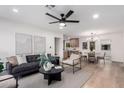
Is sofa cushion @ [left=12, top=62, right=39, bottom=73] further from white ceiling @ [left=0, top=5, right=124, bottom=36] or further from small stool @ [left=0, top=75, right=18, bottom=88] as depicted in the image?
white ceiling @ [left=0, top=5, right=124, bottom=36]

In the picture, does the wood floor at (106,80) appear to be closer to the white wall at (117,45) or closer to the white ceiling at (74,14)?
the white ceiling at (74,14)

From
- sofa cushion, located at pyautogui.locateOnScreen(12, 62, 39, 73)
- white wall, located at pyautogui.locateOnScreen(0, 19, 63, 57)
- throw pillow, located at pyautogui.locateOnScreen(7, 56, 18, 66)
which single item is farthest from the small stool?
white wall, located at pyautogui.locateOnScreen(0, 19, 63, 57)

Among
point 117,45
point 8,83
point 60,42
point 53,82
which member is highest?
point 60,42

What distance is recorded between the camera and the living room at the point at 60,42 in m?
2.93

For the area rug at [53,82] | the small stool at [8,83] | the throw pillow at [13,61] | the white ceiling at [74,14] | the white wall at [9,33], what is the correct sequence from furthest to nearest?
the white wall at [9,33] < the throw pillow at [13,61] < the area rug at [53,82] < the white ceiling at [74,14] < the small stool at [8,83]

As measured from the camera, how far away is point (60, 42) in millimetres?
7824

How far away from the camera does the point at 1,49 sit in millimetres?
3867

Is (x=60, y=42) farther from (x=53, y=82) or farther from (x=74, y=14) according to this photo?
(x=53, y=82)

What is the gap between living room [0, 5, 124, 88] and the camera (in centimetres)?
293

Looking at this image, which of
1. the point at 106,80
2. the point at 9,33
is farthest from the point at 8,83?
the point at 106,80

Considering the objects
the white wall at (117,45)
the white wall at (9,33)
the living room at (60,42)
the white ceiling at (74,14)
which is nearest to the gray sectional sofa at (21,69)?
the living room at (60,42)
